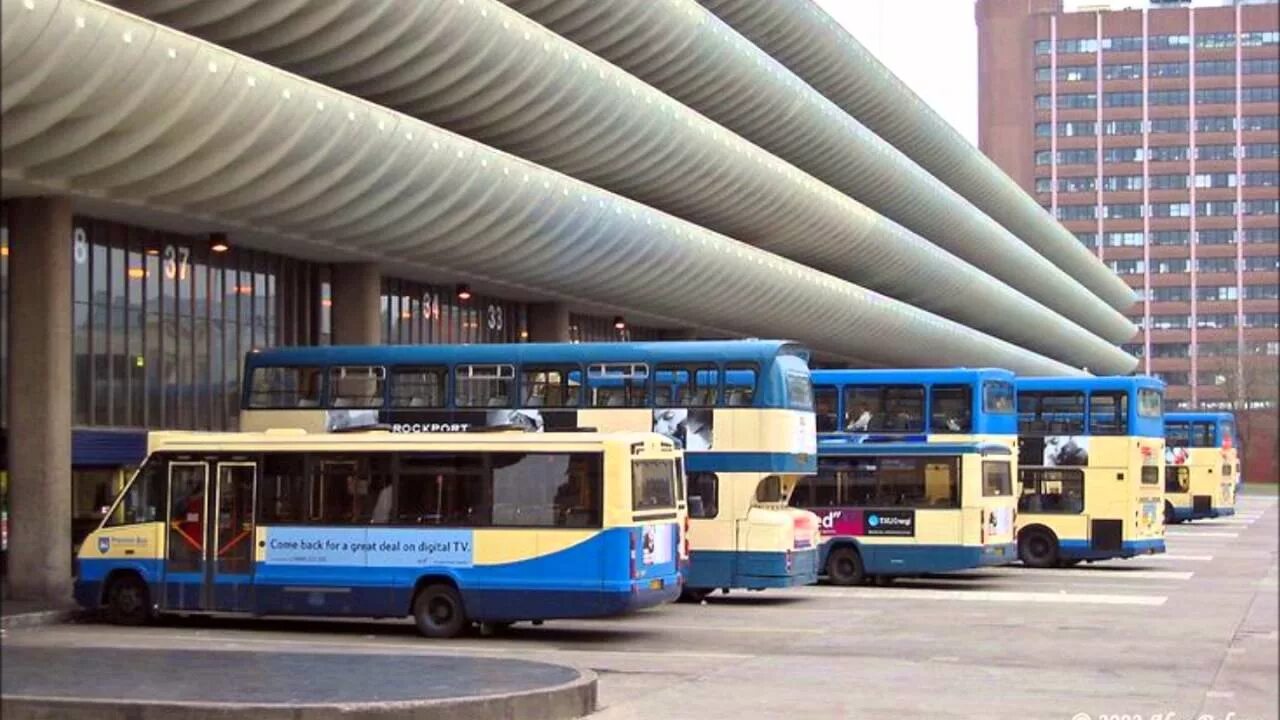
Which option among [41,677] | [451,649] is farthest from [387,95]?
[41,677]

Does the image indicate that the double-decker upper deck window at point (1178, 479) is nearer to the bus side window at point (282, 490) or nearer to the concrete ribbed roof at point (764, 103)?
the concrete ribbed roof at point (764, 103)

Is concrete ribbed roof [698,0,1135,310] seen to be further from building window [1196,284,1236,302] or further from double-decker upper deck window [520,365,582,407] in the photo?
double-decker upper deck window [520,365,582,407]

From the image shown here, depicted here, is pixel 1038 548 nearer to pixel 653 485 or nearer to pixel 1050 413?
pixel 1050 413

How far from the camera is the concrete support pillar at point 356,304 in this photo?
38688 millimetres

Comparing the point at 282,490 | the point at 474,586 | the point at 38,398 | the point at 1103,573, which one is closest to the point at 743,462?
the point at 474,586

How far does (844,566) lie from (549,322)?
15.7 m

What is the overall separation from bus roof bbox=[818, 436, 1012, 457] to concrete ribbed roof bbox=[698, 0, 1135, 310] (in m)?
25.4

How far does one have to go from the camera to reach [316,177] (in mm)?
28703

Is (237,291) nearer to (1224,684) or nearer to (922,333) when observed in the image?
(1224,684)

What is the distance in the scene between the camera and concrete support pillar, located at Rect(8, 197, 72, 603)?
2730 cm

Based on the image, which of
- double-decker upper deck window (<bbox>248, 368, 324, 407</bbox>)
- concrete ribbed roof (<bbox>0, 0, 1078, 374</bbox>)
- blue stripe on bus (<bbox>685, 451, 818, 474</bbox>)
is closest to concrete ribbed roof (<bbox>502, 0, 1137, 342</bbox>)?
concrete ribbed roof (<bbox>0, 0, 1078, 374</bbox>)

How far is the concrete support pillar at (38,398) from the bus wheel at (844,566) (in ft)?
46.8

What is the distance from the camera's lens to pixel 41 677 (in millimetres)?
12805

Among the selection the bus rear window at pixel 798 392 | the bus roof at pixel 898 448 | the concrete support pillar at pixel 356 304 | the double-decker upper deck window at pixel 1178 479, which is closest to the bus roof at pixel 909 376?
the bus roof at pixel 898 448
